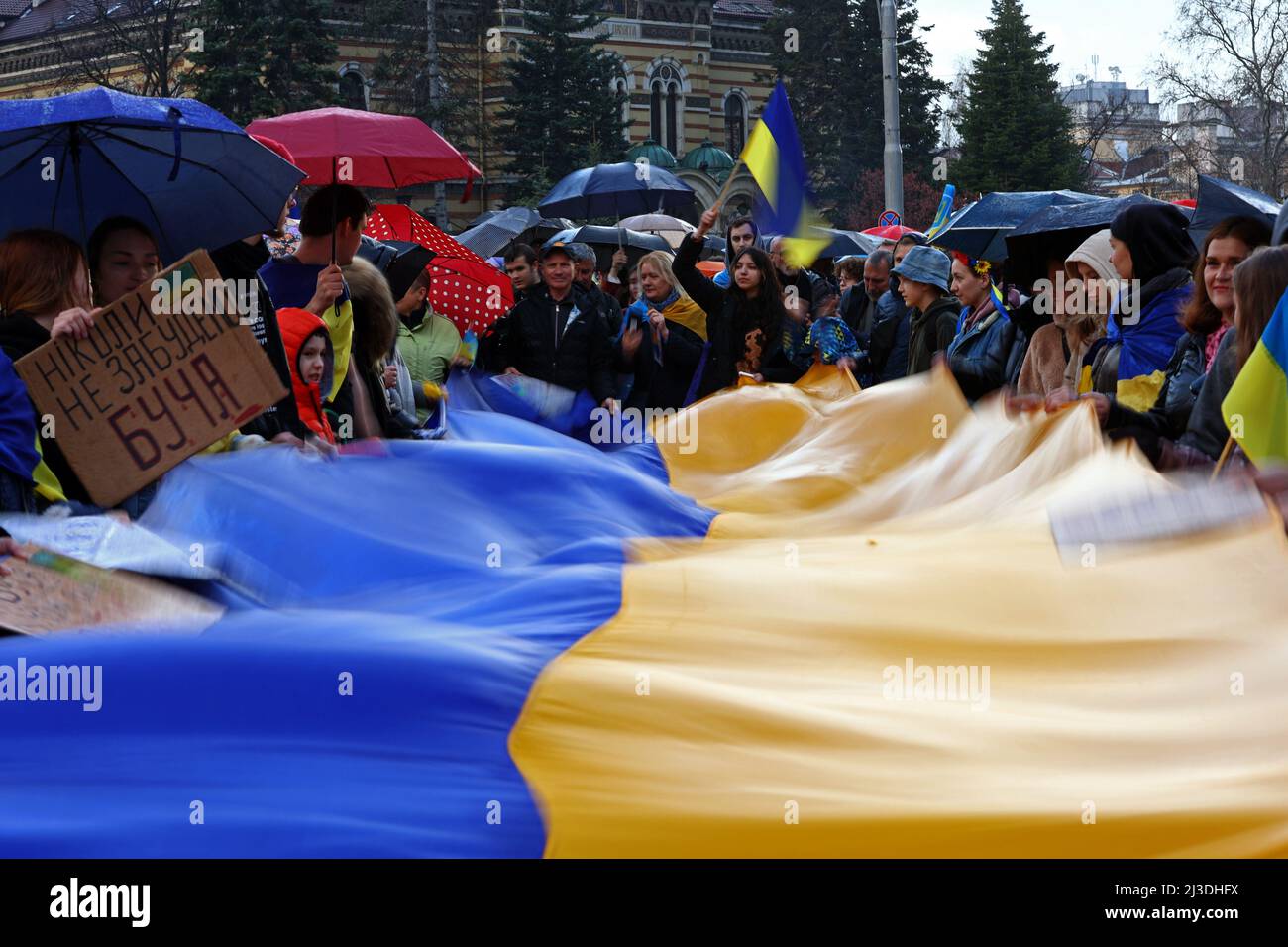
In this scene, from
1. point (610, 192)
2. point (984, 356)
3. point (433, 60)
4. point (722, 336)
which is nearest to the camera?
point (984, 356)

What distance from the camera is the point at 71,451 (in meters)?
5.12

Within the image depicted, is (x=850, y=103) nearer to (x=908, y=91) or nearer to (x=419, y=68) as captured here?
(x=908, y=91)

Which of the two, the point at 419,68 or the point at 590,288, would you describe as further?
the point at 419,68

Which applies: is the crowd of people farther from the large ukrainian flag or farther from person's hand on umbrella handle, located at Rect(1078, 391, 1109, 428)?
the large ukrainian flag

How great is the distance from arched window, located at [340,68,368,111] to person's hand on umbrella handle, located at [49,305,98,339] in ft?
170

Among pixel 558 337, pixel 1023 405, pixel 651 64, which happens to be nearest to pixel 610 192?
pixel 558 337

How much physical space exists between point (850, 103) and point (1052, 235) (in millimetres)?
47656

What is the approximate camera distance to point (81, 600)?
4.22m

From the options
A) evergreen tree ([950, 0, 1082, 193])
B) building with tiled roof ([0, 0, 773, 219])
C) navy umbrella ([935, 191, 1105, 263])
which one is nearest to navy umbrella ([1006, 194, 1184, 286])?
navy umbrella ([935, 191, 1105, 263])

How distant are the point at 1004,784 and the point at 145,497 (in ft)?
9.85

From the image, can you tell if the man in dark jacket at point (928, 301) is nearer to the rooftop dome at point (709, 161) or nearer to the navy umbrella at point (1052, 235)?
the navy umbrella at point (1052, 235)

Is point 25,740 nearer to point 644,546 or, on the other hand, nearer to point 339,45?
point 644,546

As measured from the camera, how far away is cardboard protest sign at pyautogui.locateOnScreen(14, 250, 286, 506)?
5.06 metres

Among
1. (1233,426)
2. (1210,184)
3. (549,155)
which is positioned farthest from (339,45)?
(1233,426)
